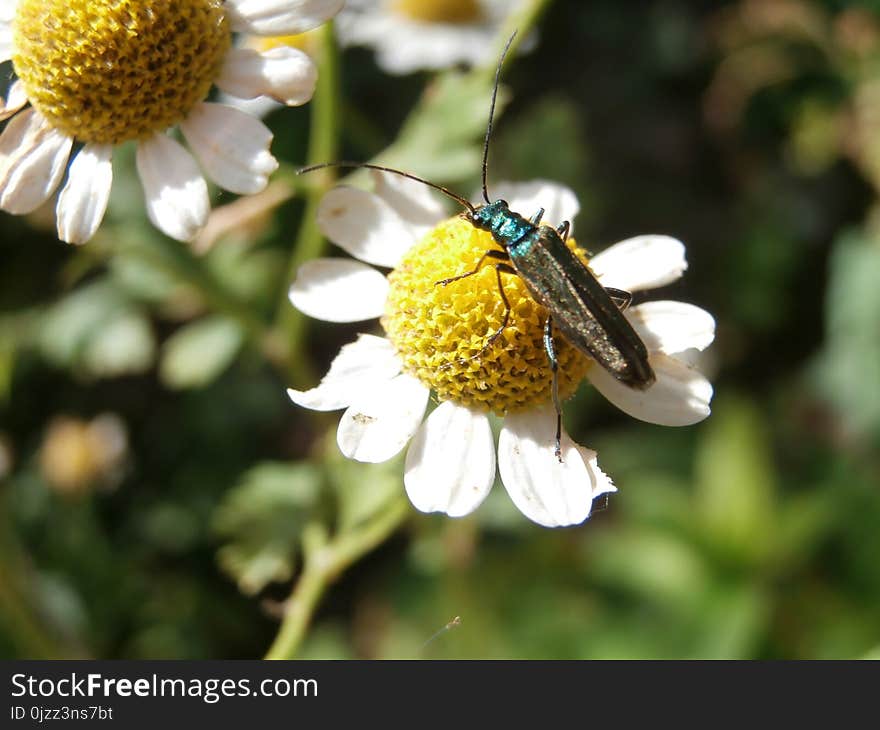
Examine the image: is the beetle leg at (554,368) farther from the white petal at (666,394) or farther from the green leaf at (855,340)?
the green leaf at (855,340)

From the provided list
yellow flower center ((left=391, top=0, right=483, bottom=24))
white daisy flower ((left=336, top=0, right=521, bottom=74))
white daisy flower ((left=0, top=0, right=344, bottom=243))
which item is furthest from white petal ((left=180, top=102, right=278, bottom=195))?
yellow flower center ((left=391, top=0, right=483, bottom=24))

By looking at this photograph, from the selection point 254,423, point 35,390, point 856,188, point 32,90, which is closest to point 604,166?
point 856,188

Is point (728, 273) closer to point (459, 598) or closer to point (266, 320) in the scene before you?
point (459, 598)

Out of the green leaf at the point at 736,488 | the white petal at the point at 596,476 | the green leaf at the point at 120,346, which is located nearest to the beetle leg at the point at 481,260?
the white petal at the point at 596,476

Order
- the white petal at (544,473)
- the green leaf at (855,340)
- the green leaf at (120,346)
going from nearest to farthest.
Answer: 1. the white petal at (544,473)
2. the green leaf at (120,346)
3. the green leaf at (855,340)

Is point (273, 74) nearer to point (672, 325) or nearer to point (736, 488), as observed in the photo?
point (672, 325)

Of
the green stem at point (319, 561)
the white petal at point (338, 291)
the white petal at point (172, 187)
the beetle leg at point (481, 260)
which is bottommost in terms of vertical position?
the green stem at point (319, 561)
